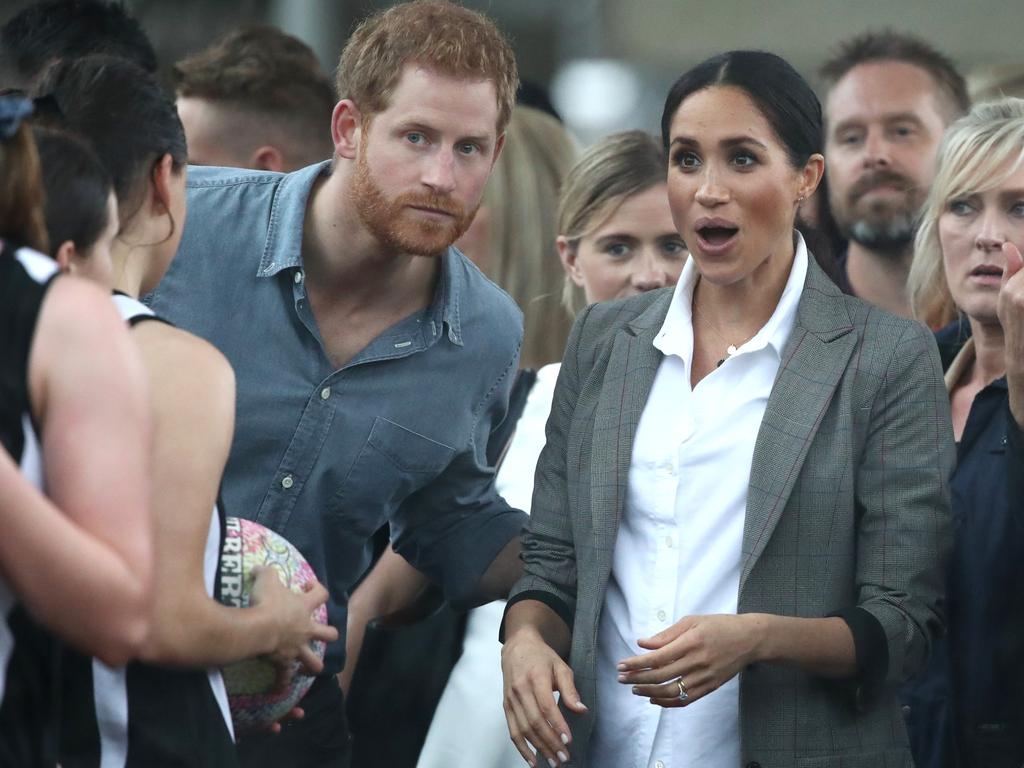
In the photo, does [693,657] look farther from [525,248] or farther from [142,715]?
[525,248]

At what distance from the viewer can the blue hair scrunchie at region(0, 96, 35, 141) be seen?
2164 mm

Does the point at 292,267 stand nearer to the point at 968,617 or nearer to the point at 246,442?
the point at 246,442

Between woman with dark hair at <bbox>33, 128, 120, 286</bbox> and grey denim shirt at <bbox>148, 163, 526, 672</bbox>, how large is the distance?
1.12 metres

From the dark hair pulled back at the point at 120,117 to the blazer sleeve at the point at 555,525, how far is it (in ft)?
3.02

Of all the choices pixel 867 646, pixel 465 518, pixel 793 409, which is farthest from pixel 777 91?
pixel 465 518

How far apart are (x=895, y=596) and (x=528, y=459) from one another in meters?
1.52

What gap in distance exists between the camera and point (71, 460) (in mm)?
2061

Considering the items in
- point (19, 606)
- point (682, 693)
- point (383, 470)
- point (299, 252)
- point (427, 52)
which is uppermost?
point (427, 52)

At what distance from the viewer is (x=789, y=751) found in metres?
2.89

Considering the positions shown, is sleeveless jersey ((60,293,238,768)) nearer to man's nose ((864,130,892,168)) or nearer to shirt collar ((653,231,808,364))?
shirt collar ((653,231,808,364))

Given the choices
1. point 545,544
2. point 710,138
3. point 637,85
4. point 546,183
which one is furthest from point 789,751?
point 637,85

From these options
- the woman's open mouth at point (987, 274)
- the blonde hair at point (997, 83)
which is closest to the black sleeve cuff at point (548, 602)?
the woman's open mouth at point (987, 274)

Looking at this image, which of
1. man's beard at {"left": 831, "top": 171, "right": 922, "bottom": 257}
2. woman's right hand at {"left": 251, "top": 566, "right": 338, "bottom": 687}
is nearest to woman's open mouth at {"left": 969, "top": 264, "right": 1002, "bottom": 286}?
man's beard at {"left": 831, "top": 171, "right": 922, "bottom": 257}

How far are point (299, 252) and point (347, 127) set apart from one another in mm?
313
